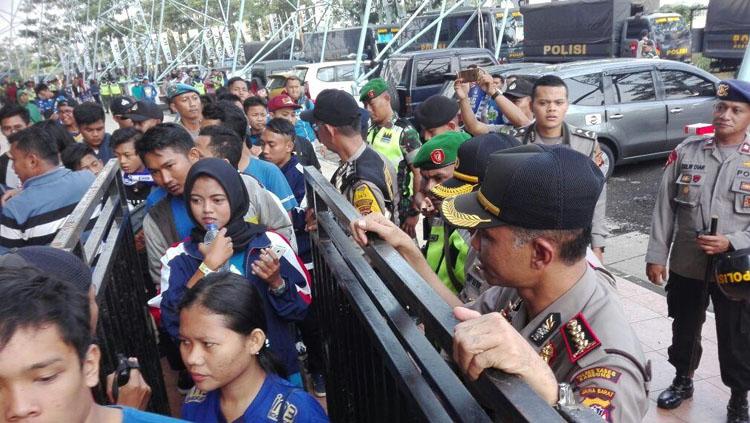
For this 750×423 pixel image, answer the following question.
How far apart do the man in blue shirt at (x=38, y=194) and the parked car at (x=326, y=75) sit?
39.6ft

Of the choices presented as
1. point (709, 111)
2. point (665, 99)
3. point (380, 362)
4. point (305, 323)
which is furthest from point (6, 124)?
point (709, 111)

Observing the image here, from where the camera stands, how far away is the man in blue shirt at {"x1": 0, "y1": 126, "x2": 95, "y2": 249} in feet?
9.19

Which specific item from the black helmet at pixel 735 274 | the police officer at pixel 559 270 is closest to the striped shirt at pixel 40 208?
the police officer at pixel 559 270

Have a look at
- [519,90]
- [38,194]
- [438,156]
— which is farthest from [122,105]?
[438,156]

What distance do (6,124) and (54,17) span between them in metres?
48.4

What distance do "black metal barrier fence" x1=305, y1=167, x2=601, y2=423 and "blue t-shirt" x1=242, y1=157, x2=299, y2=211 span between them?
1138 millimetres

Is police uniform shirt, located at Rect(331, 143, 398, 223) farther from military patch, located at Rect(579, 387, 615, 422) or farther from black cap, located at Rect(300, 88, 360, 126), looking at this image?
military patch, located at Rect(579, 387, 615, 422)

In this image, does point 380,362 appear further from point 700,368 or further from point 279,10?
point 279,10

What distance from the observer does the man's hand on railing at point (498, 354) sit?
37.4 inches

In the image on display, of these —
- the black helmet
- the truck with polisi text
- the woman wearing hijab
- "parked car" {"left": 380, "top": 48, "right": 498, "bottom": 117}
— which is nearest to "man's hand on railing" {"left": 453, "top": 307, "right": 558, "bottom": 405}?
the woman wearing hijab

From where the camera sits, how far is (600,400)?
119cm

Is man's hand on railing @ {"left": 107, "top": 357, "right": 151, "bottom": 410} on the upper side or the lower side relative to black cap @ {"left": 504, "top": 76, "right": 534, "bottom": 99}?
lower

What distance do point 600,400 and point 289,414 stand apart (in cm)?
107

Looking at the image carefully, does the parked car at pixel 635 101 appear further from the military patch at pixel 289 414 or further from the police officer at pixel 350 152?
the military patch at pixel 289 414
